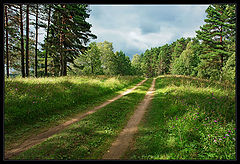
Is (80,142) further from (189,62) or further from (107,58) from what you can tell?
(189,62)

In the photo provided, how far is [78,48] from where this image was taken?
55.8ft

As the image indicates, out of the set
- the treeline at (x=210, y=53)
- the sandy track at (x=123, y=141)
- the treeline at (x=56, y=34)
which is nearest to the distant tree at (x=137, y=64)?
the treeline at (x=210, y=53)

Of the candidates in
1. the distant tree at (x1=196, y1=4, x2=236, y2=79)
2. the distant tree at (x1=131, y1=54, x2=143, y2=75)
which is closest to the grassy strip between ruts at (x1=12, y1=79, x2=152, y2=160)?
the distant tree at (x1=196, y1=4, x2=236, y2=79)

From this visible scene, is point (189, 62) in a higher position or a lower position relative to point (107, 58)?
lower

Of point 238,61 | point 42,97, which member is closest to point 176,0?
point 238,61

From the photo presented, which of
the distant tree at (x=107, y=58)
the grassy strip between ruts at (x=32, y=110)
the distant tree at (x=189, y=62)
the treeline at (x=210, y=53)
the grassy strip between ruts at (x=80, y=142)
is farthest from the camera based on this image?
the distant tree at (x=107, y=58)

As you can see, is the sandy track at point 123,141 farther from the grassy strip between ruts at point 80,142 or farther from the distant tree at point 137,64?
the distant tree at point 137,64

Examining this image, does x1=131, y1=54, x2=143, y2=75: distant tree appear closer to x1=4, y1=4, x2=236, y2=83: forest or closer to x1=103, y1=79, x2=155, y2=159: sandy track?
x1=4, y1=4, x2=236, y2=83: forest

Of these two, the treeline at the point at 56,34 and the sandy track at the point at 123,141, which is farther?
the treeline at the point at 56,34

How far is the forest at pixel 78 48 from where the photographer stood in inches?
408

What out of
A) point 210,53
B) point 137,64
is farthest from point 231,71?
point 137,64

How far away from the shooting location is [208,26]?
59.6 feet

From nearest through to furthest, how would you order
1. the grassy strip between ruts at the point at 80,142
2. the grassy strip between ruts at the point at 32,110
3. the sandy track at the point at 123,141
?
the grassy strip between ruts at the point at 80,142 < the sandy track at the point at 123,141 < the grassy strip between ruts at the point at 32,110

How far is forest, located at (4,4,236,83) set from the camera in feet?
34.0
